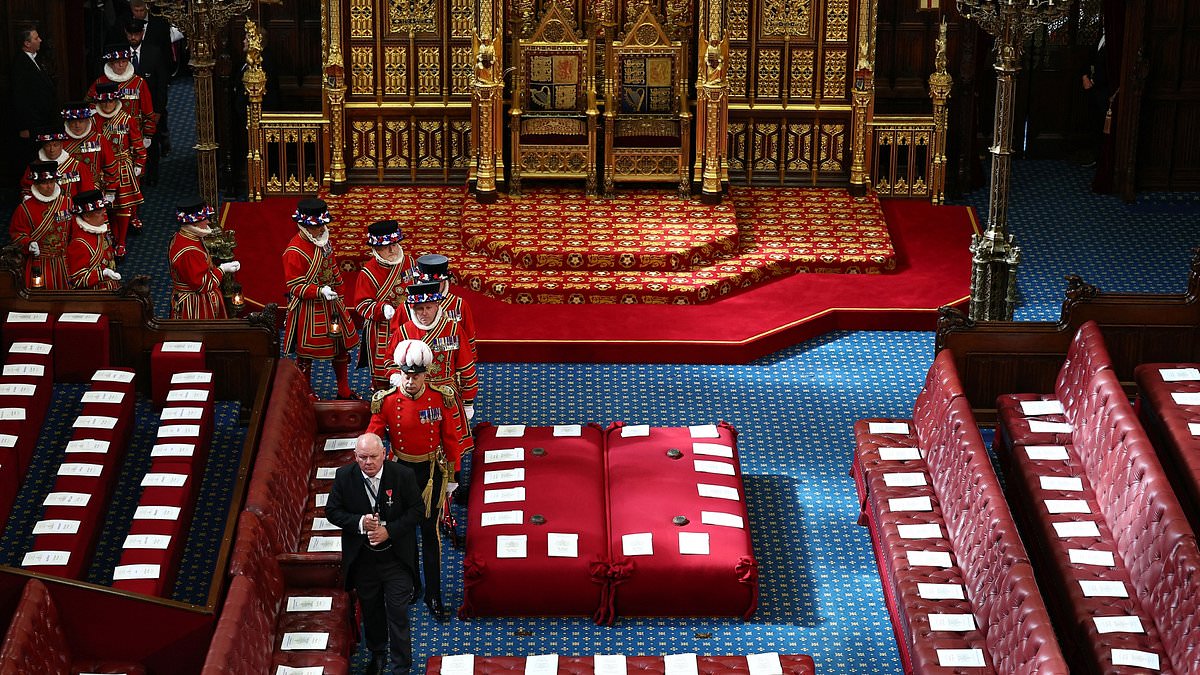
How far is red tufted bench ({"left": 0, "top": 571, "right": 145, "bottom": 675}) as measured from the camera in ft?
27.3

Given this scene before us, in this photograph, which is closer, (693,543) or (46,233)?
(693,543)

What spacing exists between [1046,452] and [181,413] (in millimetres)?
5511

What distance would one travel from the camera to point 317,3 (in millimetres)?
17328

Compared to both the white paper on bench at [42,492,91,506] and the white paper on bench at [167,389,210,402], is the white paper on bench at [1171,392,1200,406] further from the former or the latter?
the white paper on bench at [42,492,91,506]

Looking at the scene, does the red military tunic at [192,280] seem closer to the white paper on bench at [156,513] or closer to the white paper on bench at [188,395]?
the white paper on bench at [188,395]

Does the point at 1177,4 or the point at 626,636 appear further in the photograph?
the point at 1177,4

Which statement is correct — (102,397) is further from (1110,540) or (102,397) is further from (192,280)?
(1110,540)

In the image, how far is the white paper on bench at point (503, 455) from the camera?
11.2m

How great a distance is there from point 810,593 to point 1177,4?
8742 mm

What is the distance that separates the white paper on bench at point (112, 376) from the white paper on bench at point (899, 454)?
196 inches

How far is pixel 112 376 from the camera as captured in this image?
11.6 meters

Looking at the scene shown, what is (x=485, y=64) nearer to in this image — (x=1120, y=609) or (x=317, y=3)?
(x=317, y=3)

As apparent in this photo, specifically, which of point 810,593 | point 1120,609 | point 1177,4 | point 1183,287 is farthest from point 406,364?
point 1177,4

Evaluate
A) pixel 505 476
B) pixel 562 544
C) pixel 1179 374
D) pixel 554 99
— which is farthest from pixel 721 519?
pixel 554 99
